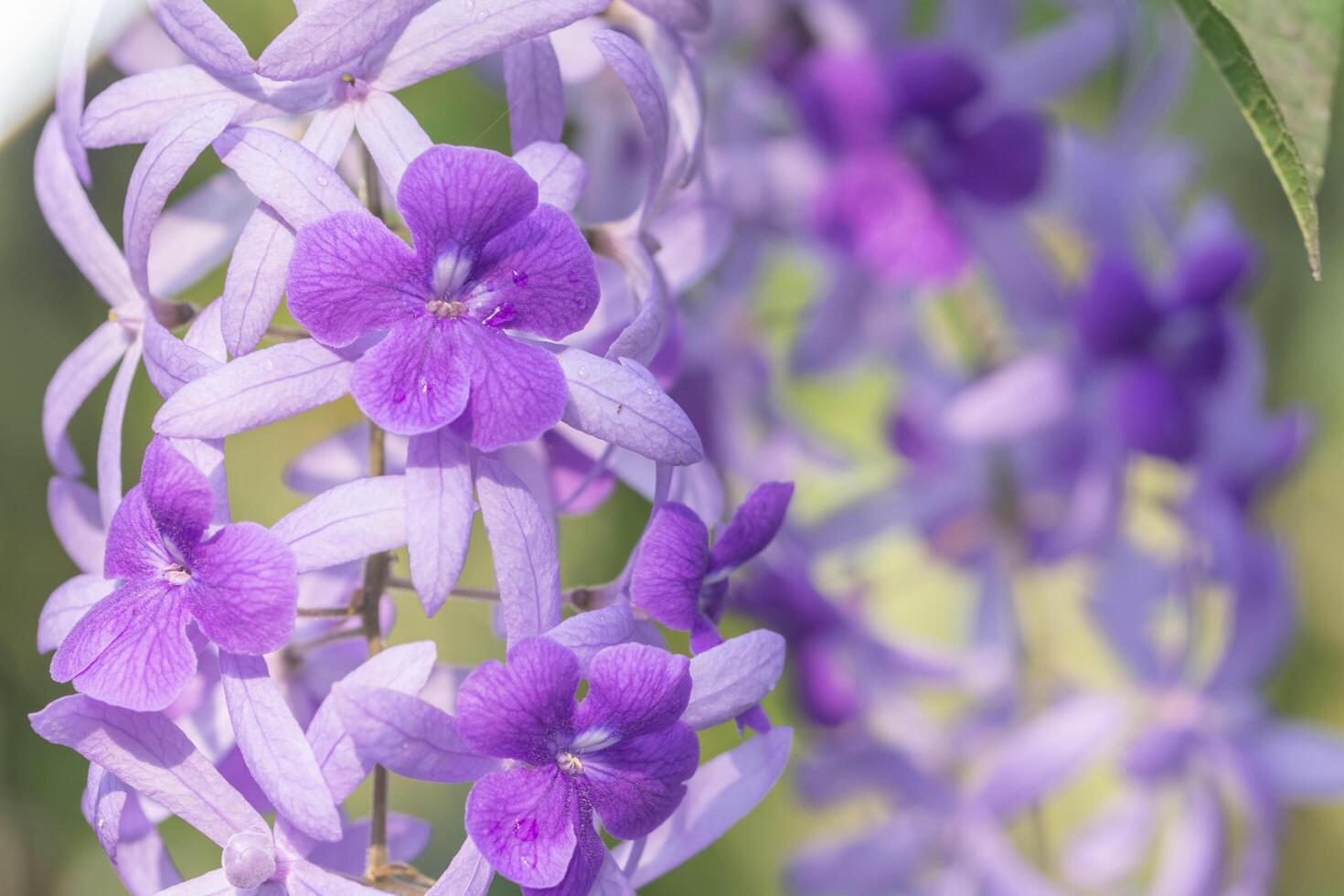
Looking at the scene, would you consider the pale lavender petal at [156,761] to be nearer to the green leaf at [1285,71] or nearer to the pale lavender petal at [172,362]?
the pale lavender petal at [172,362]

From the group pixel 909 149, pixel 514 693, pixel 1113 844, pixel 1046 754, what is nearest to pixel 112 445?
pixel 514 693

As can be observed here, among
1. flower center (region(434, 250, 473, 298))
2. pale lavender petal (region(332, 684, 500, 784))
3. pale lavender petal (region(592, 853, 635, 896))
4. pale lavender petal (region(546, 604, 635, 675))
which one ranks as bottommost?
pale lavender petal (region(592, 853, 635, 896))

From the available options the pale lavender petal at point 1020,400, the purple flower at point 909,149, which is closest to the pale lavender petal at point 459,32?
the purple flower at point 909,149

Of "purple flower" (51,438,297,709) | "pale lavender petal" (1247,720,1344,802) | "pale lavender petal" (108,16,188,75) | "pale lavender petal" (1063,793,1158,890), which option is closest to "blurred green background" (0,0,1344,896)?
"pale lavender petal" (108,16,188,75)

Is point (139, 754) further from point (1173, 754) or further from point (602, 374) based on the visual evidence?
point (1173, 754)

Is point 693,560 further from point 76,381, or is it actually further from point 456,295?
point 76,381

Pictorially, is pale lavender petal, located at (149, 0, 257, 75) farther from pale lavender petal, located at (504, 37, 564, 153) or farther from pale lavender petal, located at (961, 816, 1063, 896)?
pale lavender petal, located at (961, 816, 1063, 896)
